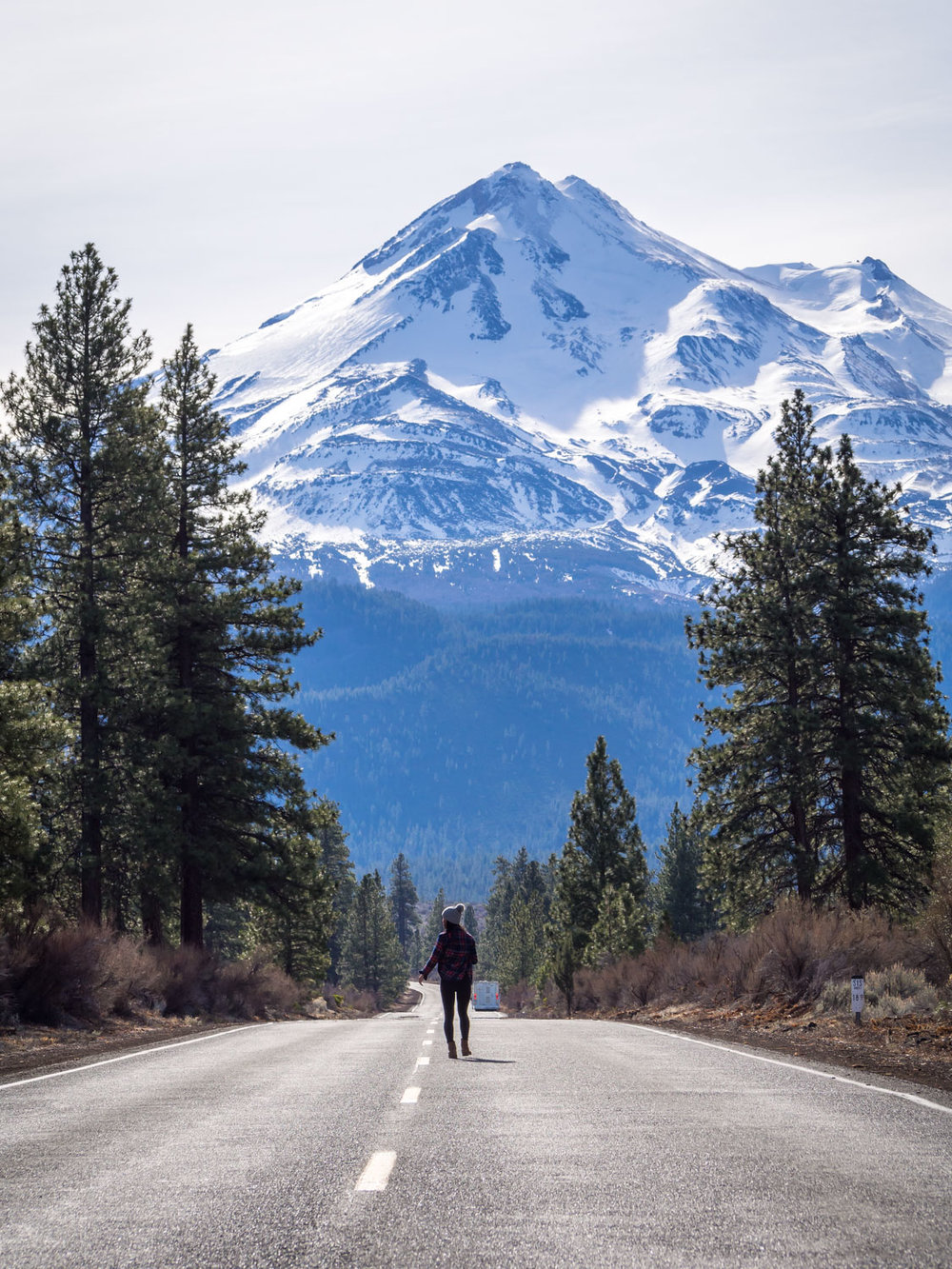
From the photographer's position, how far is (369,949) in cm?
11362

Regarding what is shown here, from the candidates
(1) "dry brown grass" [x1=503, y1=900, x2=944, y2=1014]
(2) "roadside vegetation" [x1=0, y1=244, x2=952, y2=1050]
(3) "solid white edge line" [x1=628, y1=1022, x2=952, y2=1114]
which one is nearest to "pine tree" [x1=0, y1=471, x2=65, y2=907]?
(2) "roadside vegetation" [x1=0, y1=244, x2=952, y2=1050]

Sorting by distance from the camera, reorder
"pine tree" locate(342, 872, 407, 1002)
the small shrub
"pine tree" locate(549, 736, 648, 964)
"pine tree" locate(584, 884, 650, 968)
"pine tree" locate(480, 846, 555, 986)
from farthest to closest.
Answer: "pine tree" locate(342, 872, 407, 1002) → "pine tree" locate(480, 846, 555, 986) → "pine tree" locate(549, 736, 648, 964) → "pine tree" locate(584, 884, 650, 968) → the small shrub

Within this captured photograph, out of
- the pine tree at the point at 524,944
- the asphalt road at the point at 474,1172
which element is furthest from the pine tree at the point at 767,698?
the pine tree at the point at 524,944

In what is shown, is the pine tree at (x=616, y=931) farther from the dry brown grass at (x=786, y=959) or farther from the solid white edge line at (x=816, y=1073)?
the solid white edge line at (x=816, y=1073)

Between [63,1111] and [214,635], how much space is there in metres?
24.4

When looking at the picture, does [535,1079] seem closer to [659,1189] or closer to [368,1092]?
[368,1092]

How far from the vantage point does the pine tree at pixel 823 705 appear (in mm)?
30594

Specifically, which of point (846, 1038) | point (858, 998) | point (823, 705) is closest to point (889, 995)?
point (858, 998)

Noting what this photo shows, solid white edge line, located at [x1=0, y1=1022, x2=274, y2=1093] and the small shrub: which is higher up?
the small shrub

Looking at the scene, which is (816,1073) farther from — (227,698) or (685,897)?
(685,897)

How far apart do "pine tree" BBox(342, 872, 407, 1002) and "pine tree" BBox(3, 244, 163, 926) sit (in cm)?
8170

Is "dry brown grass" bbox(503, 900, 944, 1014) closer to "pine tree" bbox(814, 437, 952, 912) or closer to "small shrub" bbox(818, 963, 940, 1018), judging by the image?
"small shrub" bbox(818, 963, 940, 1018)

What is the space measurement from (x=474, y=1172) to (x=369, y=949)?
4285 inches

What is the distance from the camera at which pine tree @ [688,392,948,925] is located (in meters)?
30.6
